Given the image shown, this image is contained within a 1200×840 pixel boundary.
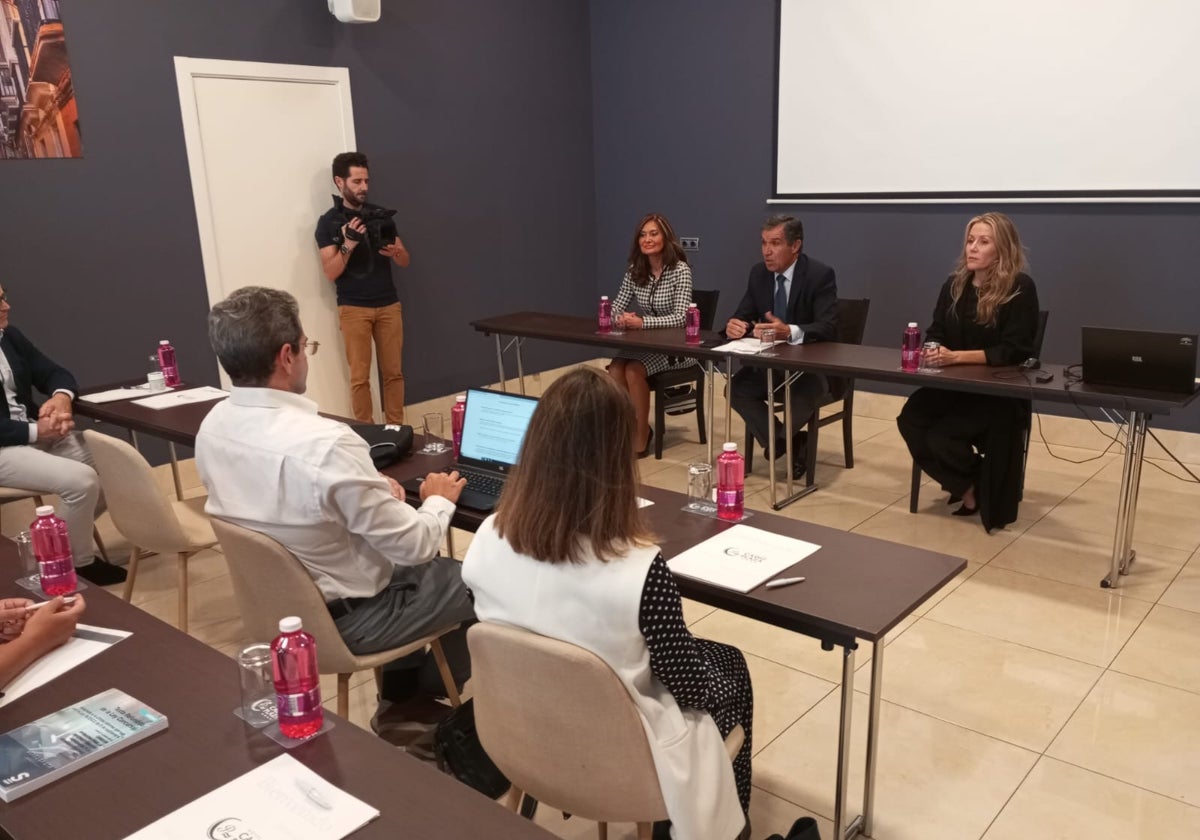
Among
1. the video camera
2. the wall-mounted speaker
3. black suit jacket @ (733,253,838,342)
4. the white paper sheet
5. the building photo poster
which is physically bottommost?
the white paper sheet

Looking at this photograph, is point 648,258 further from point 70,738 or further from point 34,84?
point 70,738

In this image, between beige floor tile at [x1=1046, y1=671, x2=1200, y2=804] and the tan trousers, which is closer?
beige floor tile at [x1=1046, y1=671, x2=1200, y2=804]

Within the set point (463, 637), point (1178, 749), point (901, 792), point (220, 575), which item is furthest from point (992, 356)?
point (220, 575)

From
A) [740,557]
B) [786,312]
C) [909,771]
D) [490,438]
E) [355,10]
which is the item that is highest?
[355,10]

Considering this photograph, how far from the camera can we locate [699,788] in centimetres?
160

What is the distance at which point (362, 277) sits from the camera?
5.34m

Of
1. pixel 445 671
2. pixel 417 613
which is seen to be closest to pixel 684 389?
pixel 445 671

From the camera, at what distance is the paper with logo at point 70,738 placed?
1.34 meters

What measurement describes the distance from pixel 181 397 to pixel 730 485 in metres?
2.58

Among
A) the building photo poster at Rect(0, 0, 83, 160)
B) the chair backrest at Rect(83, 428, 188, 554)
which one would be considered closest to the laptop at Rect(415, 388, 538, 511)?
the chair backrest at Rect(83, 428, 188, 554)

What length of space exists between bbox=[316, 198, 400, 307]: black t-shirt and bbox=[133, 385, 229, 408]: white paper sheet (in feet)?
4.94

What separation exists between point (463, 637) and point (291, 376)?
2.82ft

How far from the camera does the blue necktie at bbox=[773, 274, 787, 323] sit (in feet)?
15.1

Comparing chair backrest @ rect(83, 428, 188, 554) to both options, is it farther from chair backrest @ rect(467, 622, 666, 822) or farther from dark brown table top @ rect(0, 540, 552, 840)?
chair backrest @ rect(467, 622, 666, 822)
